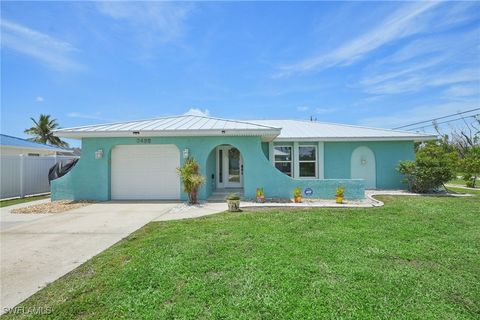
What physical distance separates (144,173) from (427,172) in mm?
15468

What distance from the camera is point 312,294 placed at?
377 cm

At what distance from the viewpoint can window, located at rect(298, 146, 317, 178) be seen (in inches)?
675

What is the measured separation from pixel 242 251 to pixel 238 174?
1209cm

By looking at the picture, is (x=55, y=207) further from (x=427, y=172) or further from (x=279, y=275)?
(x=427, y=172)

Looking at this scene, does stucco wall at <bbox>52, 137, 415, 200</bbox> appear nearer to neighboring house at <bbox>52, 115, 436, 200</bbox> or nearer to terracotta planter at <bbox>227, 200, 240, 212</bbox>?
neighboring house at <bbox>52, 115, 436, 200</bbox>

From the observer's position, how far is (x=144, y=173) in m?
13.5

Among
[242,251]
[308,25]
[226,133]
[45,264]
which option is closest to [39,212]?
[45,264]

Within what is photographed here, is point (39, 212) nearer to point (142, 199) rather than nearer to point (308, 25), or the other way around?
point (142, 199)

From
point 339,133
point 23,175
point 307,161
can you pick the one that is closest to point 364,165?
point 339,133

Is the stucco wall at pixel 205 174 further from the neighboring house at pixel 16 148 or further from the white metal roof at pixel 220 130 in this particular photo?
the neighboring house at pixel 16 148

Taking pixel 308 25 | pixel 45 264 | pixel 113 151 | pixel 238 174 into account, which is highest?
pixel 308 25

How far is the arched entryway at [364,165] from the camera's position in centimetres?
1670

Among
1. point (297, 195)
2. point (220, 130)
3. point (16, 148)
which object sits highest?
point (220, 130)

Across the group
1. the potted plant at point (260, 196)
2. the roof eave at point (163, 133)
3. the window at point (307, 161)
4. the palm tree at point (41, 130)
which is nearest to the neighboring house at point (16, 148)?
the roof eave at point (163, 133)
